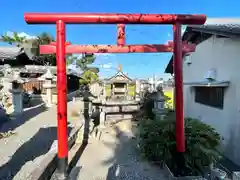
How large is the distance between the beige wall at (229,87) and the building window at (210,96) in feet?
0.82

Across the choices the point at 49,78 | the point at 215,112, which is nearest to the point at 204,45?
the point at 215,112

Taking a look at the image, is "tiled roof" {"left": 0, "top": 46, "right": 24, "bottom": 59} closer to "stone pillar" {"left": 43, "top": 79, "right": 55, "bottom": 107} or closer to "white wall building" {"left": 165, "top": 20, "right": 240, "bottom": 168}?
"stone pillar" {"left": 43, "top": 79, "right": 55, "bottom": 107}

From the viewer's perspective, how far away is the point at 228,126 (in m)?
9.24

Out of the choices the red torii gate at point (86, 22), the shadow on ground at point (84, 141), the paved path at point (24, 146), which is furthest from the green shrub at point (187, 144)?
the paved path at point (24, 146)

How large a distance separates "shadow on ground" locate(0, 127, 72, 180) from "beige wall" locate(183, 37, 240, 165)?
7.19 m

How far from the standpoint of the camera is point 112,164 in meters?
5.13

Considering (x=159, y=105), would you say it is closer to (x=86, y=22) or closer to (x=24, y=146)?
(x=86, y=22)

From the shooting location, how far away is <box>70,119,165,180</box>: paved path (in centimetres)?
442

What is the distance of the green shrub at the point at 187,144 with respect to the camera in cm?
445

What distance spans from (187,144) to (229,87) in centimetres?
564

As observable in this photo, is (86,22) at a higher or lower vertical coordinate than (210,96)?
higher

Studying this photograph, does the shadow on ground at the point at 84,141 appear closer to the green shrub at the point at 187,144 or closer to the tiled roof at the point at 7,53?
the green shrub at the point at 187,144

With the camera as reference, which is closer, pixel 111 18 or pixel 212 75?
pixel 111 18

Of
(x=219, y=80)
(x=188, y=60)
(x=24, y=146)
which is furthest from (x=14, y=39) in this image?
(x=219, y=80)
